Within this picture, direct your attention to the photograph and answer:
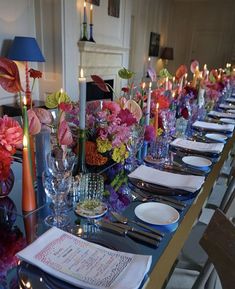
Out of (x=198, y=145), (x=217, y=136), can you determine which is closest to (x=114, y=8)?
(x=217, y=136)

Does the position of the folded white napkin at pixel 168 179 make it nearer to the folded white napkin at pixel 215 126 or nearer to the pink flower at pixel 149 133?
the pink flower at pixel 149 133

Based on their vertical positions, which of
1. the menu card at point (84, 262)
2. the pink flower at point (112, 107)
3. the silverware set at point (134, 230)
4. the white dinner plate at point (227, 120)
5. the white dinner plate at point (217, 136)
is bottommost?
the white dinner plate at point (227, 120)

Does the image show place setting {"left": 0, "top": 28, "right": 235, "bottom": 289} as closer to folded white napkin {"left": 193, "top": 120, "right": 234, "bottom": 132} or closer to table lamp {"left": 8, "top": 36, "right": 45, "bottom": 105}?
folded white napkin {"left": 193, "top": 120, "right": 234, "bottom": 132}

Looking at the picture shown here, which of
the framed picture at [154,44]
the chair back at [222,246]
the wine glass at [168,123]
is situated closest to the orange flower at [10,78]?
the chair back at [222,246]

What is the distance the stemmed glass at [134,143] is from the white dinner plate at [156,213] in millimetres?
317

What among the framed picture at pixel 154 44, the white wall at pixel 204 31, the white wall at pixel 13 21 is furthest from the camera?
the white wall at pixel 204 31

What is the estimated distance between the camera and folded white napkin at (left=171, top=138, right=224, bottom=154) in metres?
1.45

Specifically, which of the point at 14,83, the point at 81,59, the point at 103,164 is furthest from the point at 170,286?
the point at 81,59

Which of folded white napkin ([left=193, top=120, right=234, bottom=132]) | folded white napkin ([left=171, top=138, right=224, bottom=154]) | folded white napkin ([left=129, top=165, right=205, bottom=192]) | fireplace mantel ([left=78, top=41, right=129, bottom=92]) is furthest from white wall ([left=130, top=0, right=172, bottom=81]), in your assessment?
folded white napkin ([left=129, top=165, right=205, bottom=192])

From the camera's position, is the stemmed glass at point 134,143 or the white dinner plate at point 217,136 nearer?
the stemmed glass at point 134,143

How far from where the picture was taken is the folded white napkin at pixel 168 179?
1018 millimetres

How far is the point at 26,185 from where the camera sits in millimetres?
791

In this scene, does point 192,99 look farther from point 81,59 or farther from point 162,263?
point 81,59

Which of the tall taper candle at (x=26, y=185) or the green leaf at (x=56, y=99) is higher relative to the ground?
the green leaf at (x=56, y=99)
